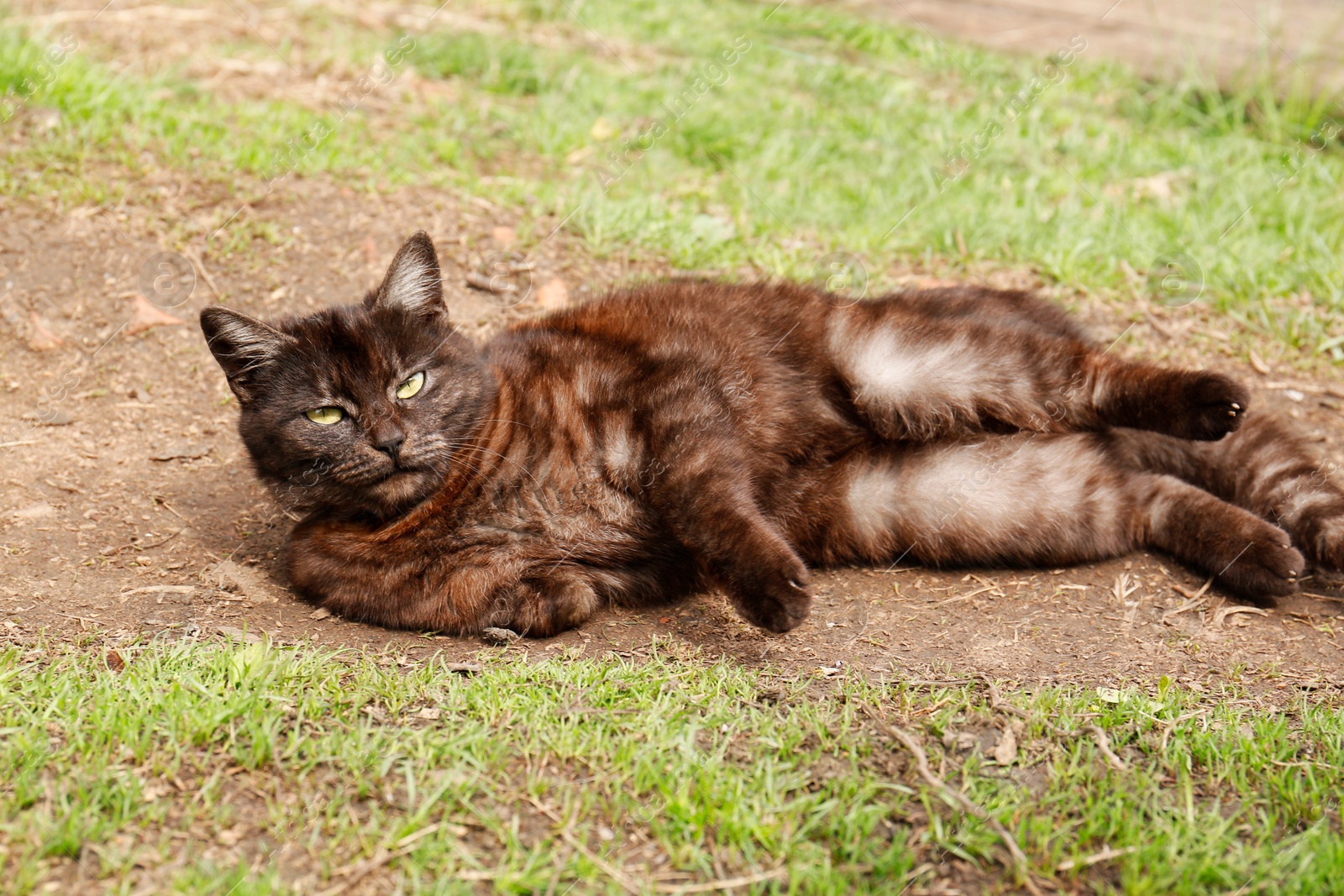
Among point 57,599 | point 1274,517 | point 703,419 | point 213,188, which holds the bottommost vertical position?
point 1274,517

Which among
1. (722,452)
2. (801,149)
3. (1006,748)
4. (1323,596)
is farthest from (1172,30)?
(1006,748)

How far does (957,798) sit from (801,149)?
4395 mm

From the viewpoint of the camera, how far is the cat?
312 cm

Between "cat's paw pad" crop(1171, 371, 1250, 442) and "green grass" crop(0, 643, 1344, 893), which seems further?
"cat's paw pad" crop(1171, 371, 1250, 442)

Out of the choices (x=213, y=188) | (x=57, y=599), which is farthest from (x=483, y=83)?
(x=57, y=599)

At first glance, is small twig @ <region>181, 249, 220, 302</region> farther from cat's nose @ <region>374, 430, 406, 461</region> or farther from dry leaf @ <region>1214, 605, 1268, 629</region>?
dry leaf @ <region>1214, 605, 1268, 629</region>

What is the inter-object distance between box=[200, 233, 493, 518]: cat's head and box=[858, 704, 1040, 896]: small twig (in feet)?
4.88

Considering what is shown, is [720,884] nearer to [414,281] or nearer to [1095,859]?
[1095,859]

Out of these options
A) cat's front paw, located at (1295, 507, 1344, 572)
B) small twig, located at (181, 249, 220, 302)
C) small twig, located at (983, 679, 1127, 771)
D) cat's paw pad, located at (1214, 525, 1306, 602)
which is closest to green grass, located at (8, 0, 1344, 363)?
small twig, located at (181, 249, 220, 302)

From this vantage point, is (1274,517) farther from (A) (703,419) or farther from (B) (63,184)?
(B) (63,184)

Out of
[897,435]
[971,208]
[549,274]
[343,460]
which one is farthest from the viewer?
[971,208]

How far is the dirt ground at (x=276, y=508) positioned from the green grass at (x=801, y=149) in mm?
241

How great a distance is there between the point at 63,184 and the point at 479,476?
9.76 ft

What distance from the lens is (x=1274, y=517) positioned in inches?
140
